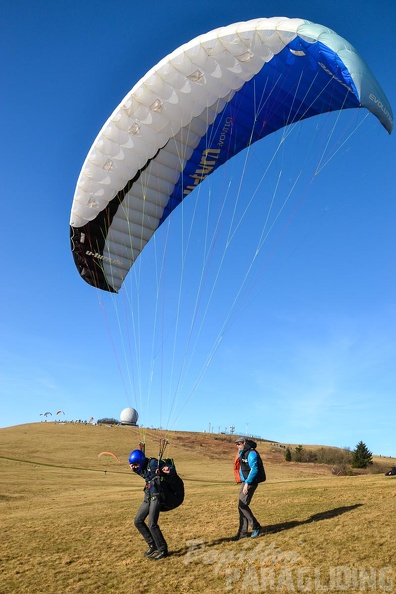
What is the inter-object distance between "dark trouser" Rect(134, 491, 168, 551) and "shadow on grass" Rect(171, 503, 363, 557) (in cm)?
40

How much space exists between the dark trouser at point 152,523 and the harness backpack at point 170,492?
148 mm

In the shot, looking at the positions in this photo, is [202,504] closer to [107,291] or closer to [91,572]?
[91,572]

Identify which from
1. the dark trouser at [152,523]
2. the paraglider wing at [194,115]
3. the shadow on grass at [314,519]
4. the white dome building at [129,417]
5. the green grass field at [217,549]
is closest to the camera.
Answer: the green grass field at [217,549]

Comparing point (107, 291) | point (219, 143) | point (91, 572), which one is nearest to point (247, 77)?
point (219, 143)

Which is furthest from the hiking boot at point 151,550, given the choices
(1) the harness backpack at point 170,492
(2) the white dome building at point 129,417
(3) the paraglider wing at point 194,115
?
(2) the white dome building at point 129,417

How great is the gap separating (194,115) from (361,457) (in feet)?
132

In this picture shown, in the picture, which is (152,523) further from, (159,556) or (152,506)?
(159,556)

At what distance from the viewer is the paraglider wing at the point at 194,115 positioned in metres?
12.1

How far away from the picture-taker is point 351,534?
8.27m

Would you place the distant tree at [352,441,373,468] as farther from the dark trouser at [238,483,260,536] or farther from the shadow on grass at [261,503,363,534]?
the dark trouser at [238,483,260,536]

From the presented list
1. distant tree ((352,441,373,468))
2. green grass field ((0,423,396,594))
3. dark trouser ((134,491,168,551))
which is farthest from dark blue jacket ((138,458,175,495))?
distant tree ((352,441,373,468))

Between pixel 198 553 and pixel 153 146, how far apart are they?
38.2 ft

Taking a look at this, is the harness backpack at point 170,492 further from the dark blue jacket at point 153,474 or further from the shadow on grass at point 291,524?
the shadow on grass at point 291,524

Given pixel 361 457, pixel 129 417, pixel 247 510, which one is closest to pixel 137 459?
pixel 247 510
